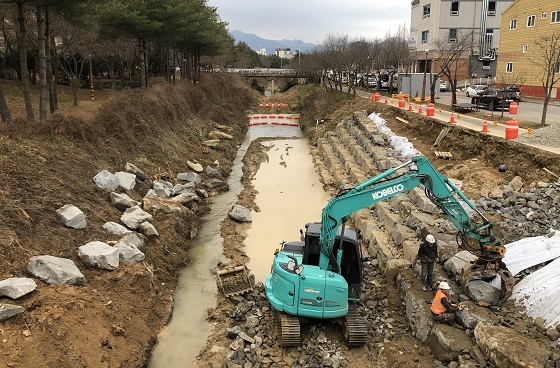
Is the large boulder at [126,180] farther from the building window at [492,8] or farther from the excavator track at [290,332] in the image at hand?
the building window at [492,8]

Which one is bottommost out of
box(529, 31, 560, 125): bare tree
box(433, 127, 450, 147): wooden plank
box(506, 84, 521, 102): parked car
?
box(433, 127, 450, 147): wooden plank

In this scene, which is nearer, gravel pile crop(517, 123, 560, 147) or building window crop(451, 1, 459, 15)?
gravel pile crop(517, 123, 560, 147)

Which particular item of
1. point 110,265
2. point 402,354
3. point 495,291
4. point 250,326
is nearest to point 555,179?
point 495,291

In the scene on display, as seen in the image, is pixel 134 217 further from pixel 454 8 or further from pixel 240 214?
pixel 454 8

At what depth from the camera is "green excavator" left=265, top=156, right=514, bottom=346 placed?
28.9 ft

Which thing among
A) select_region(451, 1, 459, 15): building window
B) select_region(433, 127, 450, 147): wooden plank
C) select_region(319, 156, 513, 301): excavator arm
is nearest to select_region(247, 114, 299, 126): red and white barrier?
select_region(433, 127, 450, 147): wooden plank

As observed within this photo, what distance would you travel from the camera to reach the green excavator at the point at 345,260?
880cm

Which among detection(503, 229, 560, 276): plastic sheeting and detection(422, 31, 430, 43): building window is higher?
detection(422, 31, 430, 43): building window

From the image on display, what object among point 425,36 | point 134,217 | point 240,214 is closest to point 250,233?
point 240,214

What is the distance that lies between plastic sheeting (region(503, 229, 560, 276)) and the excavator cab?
3.25m

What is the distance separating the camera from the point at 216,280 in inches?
496

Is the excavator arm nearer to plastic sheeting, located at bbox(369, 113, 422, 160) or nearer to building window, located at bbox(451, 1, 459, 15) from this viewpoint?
plastic sheeting, located at bbox(369, 113, 422, 160)

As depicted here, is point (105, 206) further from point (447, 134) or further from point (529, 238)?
point (447, 134)

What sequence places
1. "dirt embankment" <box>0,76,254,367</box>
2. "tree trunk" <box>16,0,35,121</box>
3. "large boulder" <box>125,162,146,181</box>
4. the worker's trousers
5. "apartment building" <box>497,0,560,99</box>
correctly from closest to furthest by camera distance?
"dirt embankment" <box>0,76,254,367</box>, the worker's trousers, "tree trunk" <box>16,0,35,121</box>, "large boulder" <box>125,162,146,181</box>, "apartment building" <box>497,0,560,99</box>
